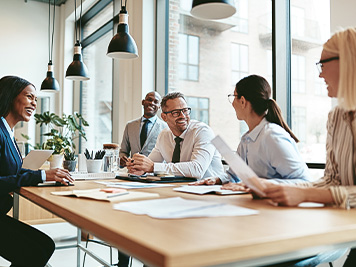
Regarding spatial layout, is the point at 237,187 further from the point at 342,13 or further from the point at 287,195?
the point at 342,13

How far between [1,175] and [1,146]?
0.56ft

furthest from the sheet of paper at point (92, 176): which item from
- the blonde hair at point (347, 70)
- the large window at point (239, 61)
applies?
the large window at point (239, 61)

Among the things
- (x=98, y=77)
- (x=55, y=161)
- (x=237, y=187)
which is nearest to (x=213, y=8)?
(x=237, y=187)

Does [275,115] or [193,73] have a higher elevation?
[193,73]

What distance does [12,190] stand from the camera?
79.7 inches

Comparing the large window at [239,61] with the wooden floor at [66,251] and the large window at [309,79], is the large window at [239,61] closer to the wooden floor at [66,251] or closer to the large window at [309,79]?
the large window at [309,79]

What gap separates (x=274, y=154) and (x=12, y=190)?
1391mm

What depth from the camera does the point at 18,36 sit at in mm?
7539

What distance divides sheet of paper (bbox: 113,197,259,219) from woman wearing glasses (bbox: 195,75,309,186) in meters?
0.54

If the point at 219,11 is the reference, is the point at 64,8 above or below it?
above

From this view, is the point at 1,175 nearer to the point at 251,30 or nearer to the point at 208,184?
the point at 208,184

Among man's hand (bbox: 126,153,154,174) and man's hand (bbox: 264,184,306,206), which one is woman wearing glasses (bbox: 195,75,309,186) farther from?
man's hand (bbox: 126,153,154,174)

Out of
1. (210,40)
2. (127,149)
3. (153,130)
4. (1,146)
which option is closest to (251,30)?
(210,40)

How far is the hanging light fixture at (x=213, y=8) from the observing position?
1779 mm
